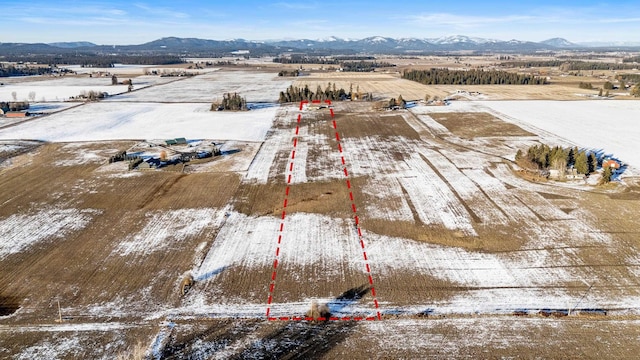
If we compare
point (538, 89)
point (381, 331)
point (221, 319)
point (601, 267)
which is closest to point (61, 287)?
point (221, 319)

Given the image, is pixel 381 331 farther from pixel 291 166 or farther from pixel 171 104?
pixel 171 104

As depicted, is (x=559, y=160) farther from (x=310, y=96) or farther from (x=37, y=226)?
(x=310, y=96)

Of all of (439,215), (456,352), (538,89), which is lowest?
(456,352)

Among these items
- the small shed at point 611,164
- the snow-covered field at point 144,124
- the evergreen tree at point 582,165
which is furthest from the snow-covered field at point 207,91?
the small shed at point 611,164

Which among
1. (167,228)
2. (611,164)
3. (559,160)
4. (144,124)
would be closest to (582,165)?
(559,160)

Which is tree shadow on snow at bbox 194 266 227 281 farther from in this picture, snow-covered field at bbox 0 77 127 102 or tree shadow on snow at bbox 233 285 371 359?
snow-covered field at bbox 0 77 127 102
